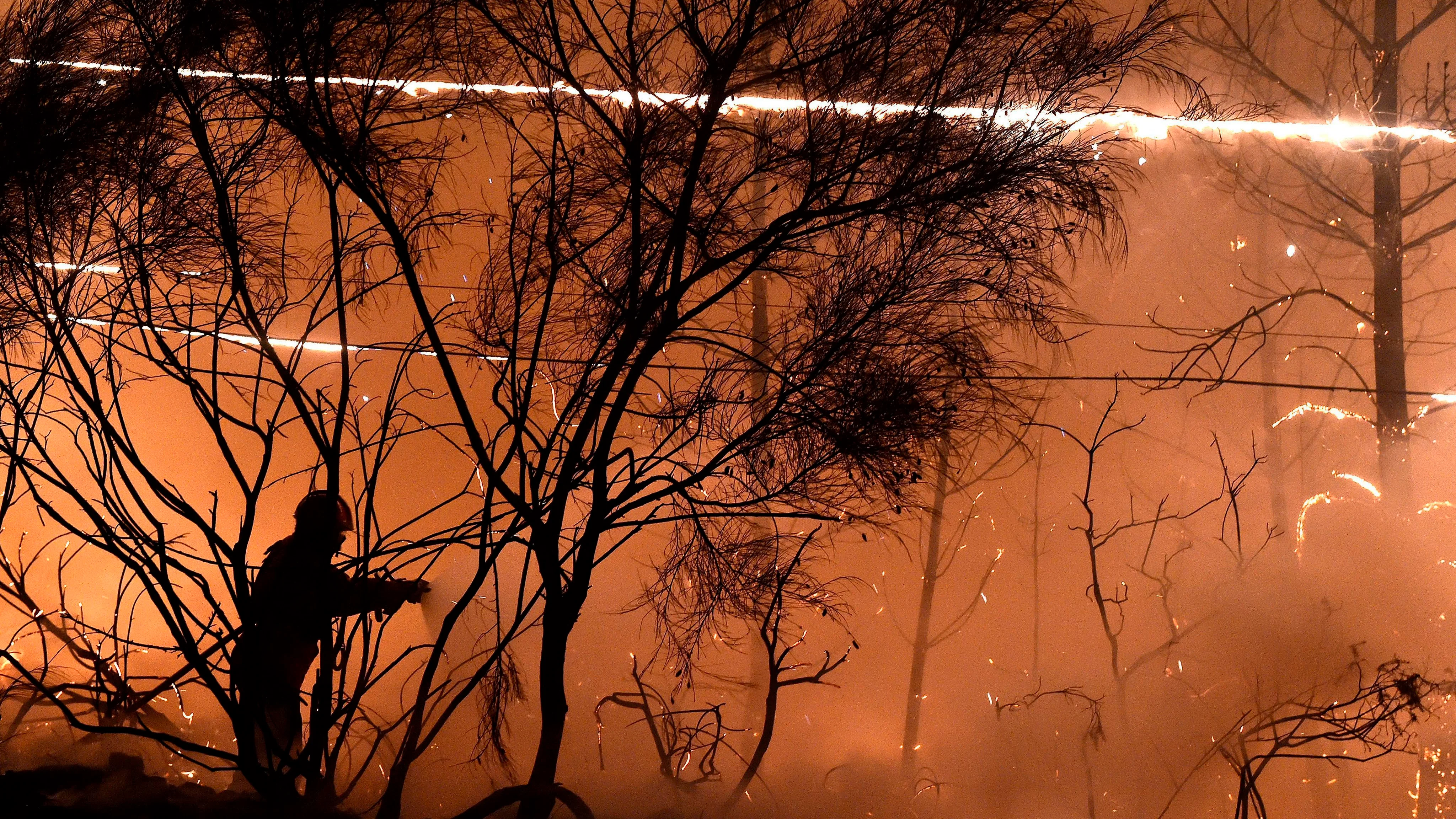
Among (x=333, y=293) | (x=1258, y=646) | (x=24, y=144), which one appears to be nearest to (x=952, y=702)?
(x=1258, y=646)

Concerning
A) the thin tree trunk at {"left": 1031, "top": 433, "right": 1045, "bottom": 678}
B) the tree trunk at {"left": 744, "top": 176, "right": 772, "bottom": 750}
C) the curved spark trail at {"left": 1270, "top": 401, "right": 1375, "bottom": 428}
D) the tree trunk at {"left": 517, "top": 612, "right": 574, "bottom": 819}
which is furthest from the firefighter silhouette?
the curved spark trail at {"left": 1270, "top": 401, "right": 1375, "bottom": 428}

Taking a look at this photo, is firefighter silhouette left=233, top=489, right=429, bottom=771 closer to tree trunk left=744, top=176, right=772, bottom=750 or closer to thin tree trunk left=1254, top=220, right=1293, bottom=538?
tree trunk left=744, top=176, right=772, bottom=750

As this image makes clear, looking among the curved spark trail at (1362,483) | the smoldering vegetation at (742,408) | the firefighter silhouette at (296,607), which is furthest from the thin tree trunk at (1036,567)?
the firefighter silhouette at (296,607)

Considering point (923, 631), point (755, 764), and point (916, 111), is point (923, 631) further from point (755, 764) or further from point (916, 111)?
point (916, 111)

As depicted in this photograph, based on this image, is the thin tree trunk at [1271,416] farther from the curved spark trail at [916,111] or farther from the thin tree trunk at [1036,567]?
the thin tree trunk at [1036,567]

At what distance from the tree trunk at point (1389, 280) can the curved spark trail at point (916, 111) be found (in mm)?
100

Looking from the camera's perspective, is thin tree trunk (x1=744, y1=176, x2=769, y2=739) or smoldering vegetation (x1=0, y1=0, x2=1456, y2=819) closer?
smoldering vegetation (x1=0, y1=0, x2=1456, y2=819)

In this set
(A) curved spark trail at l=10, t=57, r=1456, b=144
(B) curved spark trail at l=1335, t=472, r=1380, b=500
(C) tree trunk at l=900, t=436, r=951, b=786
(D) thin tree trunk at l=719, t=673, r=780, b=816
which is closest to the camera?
(A) curved spark trail at l=10, t=57, r=1456, b=144

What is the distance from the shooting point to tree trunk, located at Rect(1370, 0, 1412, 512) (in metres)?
3.17

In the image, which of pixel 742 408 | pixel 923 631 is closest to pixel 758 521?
pixel 742 408

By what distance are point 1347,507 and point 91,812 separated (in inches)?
149

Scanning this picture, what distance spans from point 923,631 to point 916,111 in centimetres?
162

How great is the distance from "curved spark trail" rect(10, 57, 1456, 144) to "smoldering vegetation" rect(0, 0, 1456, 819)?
0.08 feet

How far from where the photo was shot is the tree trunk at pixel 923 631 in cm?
303
